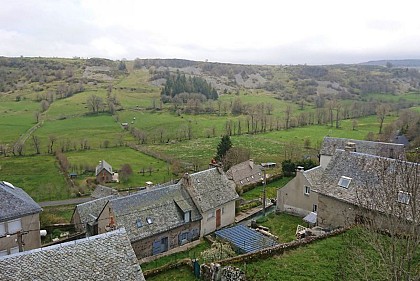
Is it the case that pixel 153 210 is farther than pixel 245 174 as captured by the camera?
No

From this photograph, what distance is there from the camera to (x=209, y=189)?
125 feet

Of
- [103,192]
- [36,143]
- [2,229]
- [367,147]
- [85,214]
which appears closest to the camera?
[2,229]

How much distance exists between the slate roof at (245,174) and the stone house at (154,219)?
22.8 m

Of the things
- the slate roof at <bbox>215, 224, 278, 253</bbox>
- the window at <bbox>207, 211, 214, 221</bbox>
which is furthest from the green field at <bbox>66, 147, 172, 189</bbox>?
the slate roof at <bbox>215, 224, 278, 253</bbox>

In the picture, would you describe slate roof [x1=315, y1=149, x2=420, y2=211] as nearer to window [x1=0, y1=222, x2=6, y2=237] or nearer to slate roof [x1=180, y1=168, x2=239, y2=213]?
slate roof [x1=180, y1=168, x2=239, y2=213]

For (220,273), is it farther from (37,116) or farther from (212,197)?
(37,116)

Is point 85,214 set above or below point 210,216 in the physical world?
below

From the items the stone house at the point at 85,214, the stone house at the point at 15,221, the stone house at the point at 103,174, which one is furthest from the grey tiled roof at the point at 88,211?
the stone house at the point at 103,174

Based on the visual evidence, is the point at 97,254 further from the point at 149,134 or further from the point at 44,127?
the point at 44,127

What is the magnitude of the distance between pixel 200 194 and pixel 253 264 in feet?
51.0

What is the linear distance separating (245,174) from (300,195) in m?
22.2

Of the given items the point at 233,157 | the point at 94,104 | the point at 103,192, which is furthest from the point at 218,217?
the point at 94,104

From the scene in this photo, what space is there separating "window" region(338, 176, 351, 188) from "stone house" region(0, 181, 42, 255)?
84.2ft

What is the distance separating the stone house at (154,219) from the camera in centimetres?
3103
